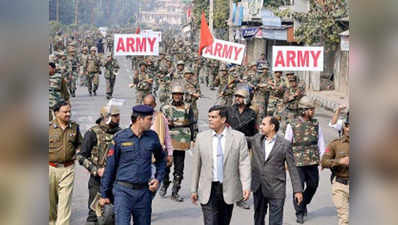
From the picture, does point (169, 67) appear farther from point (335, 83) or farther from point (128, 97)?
point (335, 83)

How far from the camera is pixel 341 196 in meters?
6.42

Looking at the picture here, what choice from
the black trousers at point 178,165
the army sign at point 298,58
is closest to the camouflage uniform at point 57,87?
the black trousers at point 178,165

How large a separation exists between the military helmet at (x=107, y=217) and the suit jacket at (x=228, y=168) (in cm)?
75

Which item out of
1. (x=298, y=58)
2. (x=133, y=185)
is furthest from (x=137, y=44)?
(x=133, y=185)

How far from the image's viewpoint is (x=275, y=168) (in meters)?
6.41

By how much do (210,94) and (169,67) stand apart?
19.7 feet

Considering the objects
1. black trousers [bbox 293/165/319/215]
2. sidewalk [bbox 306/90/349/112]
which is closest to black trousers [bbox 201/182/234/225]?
black trousers [bbox 293/165/319/215]

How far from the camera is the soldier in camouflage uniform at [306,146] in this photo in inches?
314

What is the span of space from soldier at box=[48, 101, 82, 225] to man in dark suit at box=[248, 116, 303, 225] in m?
1.73

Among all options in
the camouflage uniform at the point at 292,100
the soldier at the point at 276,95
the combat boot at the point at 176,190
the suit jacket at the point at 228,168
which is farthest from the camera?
the soldier at the point at 276,95

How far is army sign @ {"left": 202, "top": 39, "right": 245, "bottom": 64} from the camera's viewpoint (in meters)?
17.3

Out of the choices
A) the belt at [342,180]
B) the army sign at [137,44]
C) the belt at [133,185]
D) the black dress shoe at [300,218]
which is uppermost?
the army sign at [137,44]

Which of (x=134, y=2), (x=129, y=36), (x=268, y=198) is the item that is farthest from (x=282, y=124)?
(x=134, y=2)

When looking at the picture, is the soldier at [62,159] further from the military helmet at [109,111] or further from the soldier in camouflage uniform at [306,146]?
the soldier in camouflage uniform at [306,146]
